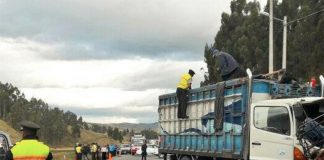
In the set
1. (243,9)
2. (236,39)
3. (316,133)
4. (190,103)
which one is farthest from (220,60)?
(243,9)

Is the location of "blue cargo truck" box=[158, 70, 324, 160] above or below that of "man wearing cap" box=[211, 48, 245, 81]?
below

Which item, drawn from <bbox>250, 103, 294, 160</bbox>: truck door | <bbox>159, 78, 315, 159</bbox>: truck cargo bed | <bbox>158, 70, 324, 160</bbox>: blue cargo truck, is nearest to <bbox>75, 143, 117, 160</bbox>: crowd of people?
<bbox>159, 78, 315, 159</bbox>: truck cargo bed

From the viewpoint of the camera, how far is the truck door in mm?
12023

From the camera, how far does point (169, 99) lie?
18.4 meters

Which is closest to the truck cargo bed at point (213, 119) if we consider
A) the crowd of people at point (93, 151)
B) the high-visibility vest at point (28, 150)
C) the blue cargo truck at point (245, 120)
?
→ the blue cargo truck at point (245, 120)

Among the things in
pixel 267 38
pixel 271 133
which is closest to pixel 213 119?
pixel 271 133

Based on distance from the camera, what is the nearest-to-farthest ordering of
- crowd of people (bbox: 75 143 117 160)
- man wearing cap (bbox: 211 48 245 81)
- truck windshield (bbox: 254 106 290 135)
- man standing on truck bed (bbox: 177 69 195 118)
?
truck windshield (bbox: 254 106 290 135), man wearing cap (bbox: 211 48 245 81), man standing on truck bed (bbox: 177 69 195 118), crowd of people (bbox: 75 143 117 160)

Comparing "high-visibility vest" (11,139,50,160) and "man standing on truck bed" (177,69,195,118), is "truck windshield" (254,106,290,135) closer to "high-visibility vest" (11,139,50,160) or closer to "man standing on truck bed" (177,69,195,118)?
"man standing on truck bed" (177,69,195,118)

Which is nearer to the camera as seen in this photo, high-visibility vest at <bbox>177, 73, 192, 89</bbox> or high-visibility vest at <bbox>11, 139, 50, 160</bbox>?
high-visibility vest at <bbox>11, 139, 50, 160</bbox>

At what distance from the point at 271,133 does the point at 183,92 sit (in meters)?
4.94

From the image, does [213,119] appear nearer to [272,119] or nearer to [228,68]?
[228,68]

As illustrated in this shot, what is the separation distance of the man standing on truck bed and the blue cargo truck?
160 mm

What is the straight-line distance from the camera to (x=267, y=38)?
4016 cm

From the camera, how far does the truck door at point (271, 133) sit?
39.4ft
